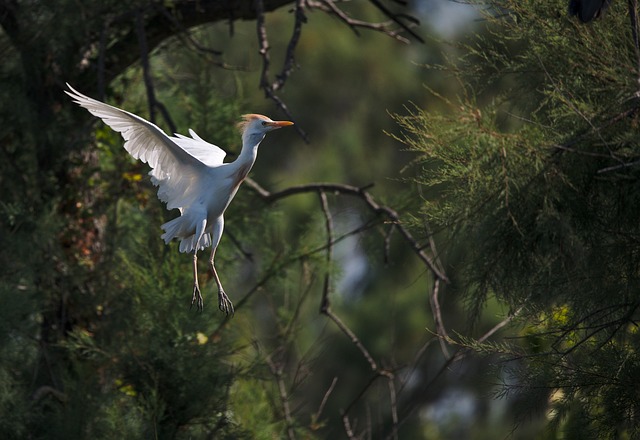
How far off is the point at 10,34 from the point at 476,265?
223 cm

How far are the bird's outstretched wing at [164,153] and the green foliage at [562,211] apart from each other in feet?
1.88

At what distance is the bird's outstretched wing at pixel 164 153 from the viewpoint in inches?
104

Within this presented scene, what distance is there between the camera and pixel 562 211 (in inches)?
104

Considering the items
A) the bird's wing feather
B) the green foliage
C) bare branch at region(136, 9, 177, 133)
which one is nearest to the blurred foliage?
the green foliage

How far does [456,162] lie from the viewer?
2.74 metres

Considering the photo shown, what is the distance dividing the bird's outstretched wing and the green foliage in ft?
1.88

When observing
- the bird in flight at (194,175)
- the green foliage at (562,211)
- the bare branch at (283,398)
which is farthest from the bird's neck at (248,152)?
the bare branch at (283,398)

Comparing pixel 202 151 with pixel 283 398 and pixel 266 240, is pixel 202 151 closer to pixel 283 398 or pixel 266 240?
pixel 283 398

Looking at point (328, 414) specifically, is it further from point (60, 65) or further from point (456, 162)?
point (456, 162)

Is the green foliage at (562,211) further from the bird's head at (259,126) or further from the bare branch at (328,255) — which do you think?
the bare branch at (328,255)

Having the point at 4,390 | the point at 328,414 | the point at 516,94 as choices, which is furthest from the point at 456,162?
the point at 328,414

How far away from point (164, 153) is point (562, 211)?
3.44 ft

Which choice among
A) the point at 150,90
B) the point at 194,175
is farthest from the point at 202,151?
the point at 150,90

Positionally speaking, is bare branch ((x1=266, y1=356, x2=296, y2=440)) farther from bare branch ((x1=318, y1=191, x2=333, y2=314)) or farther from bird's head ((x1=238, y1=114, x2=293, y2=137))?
bird's head ((x1=238, y1=114, x2=293, y2=137))
